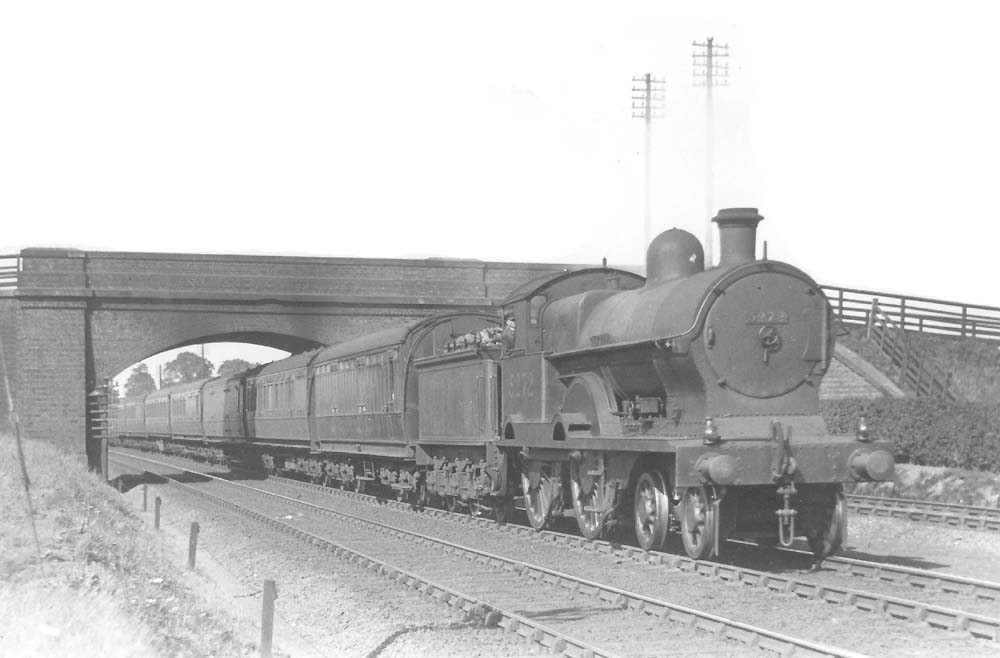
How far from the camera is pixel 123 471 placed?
1537 inches

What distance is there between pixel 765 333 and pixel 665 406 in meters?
1.40

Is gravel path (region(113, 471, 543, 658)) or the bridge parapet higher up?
the bridge parapet

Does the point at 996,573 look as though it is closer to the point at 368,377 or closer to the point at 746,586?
the point at 746,586

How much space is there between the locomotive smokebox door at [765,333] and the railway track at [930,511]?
520 centimetres

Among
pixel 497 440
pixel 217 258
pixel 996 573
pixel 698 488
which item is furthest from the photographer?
pixel 217 258

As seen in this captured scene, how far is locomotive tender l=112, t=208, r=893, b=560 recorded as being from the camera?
1143 cm

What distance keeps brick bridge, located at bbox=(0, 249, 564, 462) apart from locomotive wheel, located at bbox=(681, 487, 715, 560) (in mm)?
20980

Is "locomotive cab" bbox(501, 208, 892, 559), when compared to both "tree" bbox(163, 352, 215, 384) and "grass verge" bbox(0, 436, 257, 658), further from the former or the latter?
"tree" bbox(163, 352, 215, 384)

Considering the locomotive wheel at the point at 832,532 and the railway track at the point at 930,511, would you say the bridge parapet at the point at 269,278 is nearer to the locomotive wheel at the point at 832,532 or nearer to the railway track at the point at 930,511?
the railway track at the point at 930,511

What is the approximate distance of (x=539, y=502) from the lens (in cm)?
1564

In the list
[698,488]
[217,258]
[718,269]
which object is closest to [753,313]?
[718,269]

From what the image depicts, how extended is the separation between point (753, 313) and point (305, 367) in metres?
18.8

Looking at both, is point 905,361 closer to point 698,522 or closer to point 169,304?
point 698,522

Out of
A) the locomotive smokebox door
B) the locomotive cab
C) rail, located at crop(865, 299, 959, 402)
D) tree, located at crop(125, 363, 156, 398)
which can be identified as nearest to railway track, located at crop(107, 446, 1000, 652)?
the locomotive cab
